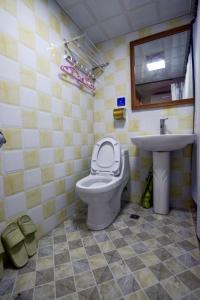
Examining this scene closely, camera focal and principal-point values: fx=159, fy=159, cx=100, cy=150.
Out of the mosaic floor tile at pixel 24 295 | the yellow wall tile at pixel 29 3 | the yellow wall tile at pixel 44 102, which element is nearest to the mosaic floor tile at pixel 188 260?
the mosaic floor tile at pixel 24 295

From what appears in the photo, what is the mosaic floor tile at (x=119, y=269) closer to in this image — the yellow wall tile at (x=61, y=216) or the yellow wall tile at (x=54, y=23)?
the yellow wall tile at (x=61, y=216)

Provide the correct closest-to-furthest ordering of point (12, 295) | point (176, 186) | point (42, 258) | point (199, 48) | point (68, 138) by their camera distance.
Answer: point (12, 295) < point (42, 258) < point (199, 48) < point (68, 138) < point (176, 186)

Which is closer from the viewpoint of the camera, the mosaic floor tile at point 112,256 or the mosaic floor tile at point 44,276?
the mosaic floor tile at point 44,276

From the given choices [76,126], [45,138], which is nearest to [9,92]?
[45,138]

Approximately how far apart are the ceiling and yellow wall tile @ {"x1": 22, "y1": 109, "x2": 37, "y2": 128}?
111 centimetres

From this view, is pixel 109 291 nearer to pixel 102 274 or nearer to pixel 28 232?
pixel 102 274

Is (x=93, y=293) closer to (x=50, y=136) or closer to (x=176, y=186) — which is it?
(x=50, y=136)

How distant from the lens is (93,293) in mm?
808

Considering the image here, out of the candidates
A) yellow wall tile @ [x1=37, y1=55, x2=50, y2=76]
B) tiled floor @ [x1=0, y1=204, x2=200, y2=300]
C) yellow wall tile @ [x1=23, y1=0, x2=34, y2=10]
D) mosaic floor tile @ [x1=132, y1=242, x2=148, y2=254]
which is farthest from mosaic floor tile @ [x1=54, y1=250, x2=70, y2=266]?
yellow wall tile @ [x1=23, y1=0, x2=34, y2=10]

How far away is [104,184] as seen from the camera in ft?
4.64

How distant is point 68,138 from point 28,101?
54 cm

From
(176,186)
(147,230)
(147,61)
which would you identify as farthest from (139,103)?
(147,230)

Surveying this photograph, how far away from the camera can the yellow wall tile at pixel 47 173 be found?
1.30 m

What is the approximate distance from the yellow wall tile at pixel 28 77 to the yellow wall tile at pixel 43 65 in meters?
0.09
